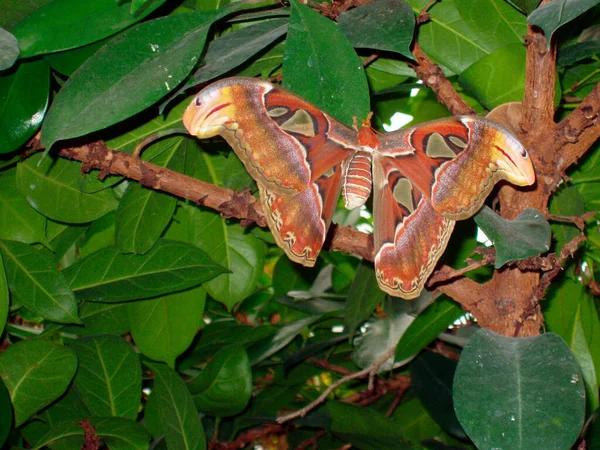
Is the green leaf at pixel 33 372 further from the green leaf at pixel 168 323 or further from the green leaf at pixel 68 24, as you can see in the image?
the green leaf at pixel 68 24

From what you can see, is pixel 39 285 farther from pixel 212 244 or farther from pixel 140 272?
pixel 212 244

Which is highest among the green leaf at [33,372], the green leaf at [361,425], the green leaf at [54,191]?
the green leaf at [54,191]

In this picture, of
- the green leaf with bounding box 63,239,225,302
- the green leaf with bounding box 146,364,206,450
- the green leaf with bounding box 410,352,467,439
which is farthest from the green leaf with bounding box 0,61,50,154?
the green leaf with bounding box 410,352,467,439

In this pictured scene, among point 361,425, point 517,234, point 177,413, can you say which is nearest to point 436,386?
point 361,425

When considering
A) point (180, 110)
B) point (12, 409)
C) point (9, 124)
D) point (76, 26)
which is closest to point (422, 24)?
point (180, 110)

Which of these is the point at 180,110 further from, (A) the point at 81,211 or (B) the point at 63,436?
(B) the point at 63,436

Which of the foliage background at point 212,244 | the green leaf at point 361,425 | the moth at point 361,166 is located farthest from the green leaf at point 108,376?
the moth at point 361,166

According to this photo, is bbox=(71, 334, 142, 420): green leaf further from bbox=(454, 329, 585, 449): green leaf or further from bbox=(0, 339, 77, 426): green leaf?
bbox=(454, 329, 585, 449): green leaf
